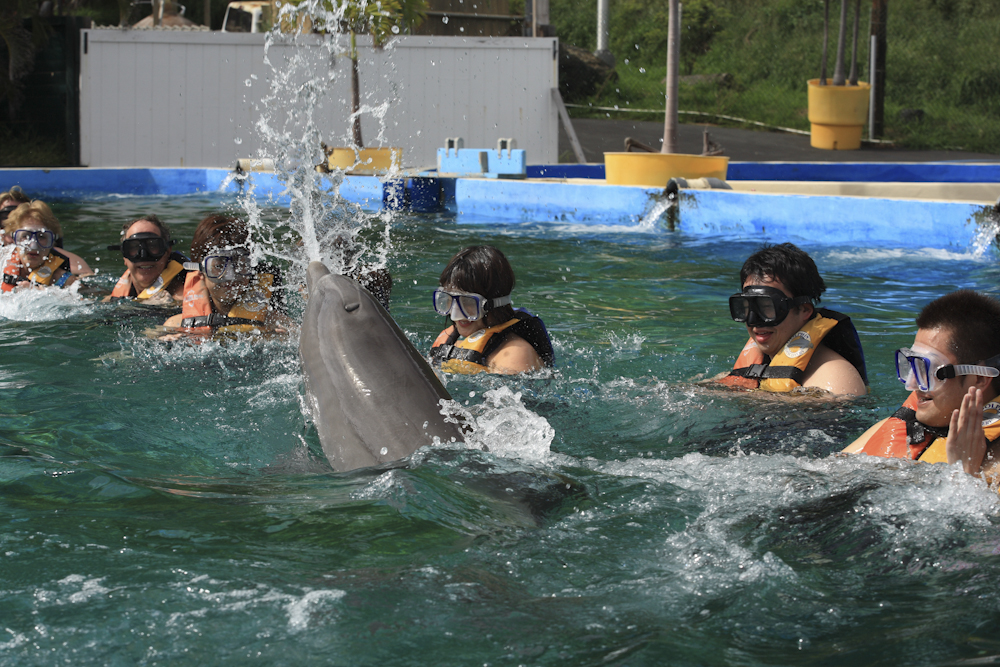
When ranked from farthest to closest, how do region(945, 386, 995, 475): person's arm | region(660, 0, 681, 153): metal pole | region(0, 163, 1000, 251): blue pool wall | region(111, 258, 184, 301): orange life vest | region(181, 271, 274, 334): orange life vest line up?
region(660, 0, 681, 153): metal pole < region(0, 163, 1000, 251): blue pool wall < region(111, 258, 184, 301): orange life vest < region(181, 271, 274, 334): orange life vest < region(945, 386, 995, 475): person's arm

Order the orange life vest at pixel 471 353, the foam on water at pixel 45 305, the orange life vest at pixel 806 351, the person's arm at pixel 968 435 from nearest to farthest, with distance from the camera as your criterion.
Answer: the person's arm at pixel 968 435 < the orange life vest at pixel 806 351 < the orange life vest at pixel 471 353 < the foam on water at pixel 45 305

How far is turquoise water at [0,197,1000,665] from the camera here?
264 centimetres

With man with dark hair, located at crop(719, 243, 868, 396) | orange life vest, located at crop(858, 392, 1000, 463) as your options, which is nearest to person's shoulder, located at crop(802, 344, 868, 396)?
man with dark hair, located at crop(719, 243, 868, 396)

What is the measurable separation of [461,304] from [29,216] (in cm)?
409

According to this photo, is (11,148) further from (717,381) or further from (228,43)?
(717,381)

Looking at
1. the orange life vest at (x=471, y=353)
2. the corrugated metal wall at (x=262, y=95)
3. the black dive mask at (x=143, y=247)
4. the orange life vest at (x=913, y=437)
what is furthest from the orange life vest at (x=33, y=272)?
the corrugated metal wall at (x=262, y=95)

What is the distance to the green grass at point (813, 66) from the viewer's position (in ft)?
87.4

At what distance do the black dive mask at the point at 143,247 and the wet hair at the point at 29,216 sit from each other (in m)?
1.12

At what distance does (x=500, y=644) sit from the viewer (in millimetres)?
2604

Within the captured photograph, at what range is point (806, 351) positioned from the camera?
4645mm

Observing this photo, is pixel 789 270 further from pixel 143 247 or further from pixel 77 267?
pixel 77 267

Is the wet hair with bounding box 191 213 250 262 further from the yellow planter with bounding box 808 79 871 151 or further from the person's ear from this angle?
the yellow planter with bounding box 808 79 871 151

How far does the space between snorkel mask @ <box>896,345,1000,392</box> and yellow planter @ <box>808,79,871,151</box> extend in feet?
65.3

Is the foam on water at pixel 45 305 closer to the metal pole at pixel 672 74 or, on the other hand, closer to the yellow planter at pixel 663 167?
the metal pole at pixel 672 74
